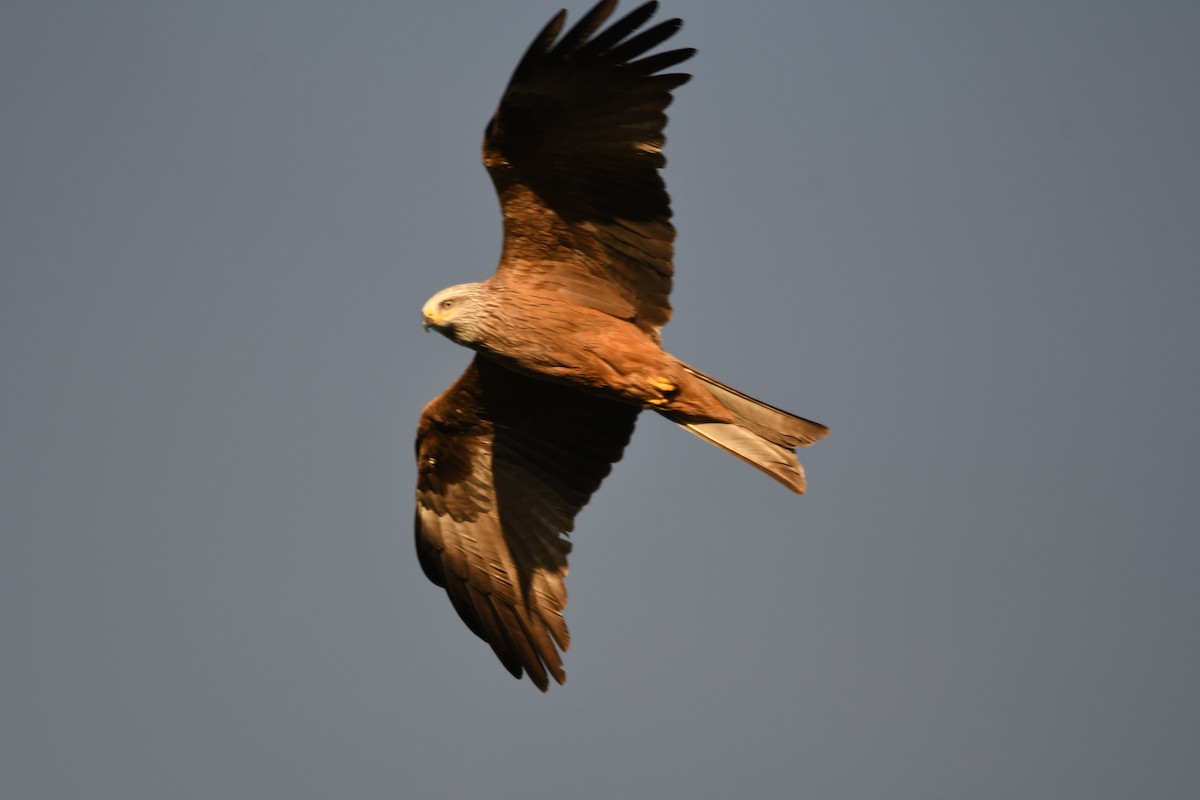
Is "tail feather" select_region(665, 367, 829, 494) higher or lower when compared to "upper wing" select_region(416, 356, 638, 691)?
higher

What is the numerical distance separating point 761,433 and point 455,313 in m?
1.96

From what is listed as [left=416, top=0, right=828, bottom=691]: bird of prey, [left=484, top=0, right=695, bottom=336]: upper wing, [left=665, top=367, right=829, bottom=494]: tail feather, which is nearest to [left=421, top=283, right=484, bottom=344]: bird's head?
[left=416, top=0, right=828, bottom=691]: bird of prey

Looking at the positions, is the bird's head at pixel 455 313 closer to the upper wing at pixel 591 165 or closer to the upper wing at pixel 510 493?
the upper wing at pixel 591 165

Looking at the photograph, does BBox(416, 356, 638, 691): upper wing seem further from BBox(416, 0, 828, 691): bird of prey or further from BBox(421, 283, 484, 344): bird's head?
BBox(421, 283, 484, 344): bird's head

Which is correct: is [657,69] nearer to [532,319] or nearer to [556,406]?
[532,319]

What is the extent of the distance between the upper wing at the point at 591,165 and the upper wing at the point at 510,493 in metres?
1.02

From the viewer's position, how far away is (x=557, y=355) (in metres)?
9.02

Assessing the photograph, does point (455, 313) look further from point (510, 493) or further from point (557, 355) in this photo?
point (510, 493)

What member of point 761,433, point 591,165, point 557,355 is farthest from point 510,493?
point 591,165

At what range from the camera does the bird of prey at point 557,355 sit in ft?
28.2

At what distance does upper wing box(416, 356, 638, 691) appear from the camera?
398 inches

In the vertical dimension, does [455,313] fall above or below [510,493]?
above

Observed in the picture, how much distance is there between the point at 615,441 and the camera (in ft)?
33.2

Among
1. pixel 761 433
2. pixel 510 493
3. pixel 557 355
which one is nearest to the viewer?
pixel 557 355
